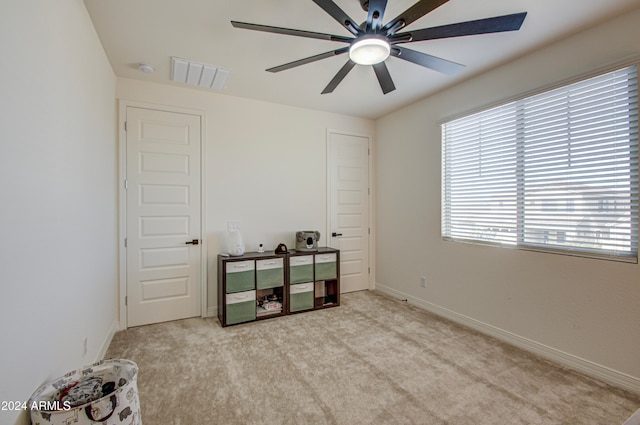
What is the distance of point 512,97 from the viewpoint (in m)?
2.81

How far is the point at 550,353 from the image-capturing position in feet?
8.29

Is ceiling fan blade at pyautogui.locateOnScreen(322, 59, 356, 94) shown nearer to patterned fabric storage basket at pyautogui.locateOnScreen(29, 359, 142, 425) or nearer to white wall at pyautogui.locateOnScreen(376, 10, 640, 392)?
white wall at pyautogui.locateOnScreen(376, 10, 640, 392)

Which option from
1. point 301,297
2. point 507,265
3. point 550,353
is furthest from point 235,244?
point 550,353

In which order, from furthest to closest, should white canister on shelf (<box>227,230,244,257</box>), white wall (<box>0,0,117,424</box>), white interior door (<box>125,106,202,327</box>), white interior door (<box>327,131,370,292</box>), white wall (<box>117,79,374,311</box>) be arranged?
white interior door (<box>327,131,370,292</box>), white wall (<box>117,79,374,311</box>), white canister on shelf (<box>227,230,244,257</box>), white interior door (<box>125,106,202,327</box>), white wall (<box>0,0,117,424</box>)

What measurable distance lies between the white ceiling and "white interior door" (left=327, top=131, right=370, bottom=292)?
1.11 m

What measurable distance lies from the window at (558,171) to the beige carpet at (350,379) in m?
1.09

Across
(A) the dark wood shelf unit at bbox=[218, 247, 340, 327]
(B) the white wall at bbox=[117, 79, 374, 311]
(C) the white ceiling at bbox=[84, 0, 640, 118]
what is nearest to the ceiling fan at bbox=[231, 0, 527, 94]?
(C) the white ceiling at bbox=[84, 0, 640, 118]

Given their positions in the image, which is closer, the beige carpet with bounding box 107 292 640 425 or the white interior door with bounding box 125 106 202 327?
the beige carpet with bounding box 107 292 640 425

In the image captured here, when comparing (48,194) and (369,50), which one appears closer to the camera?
(48,194)

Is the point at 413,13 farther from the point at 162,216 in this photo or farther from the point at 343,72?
the point at 162,216

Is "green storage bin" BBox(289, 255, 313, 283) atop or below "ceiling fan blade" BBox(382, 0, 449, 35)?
below

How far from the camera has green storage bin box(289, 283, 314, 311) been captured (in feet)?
12.0

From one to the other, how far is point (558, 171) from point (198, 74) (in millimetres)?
3652

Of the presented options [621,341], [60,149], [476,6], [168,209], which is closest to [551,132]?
[476,6]
